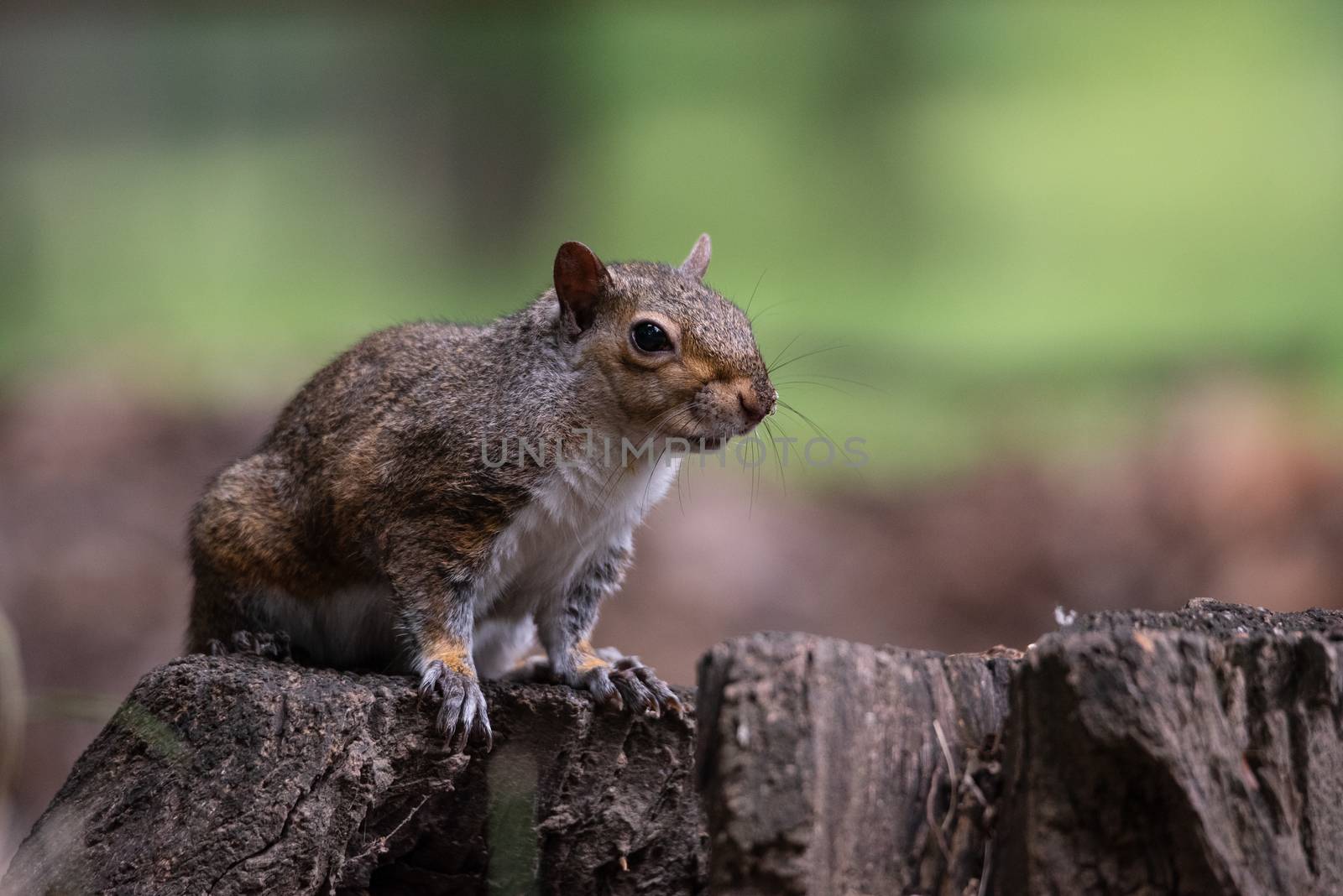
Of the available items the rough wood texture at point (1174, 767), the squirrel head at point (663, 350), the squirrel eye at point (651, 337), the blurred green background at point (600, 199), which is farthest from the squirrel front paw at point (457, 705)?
the blurred green background at point (600, 199)

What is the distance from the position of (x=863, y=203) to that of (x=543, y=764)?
3793mm

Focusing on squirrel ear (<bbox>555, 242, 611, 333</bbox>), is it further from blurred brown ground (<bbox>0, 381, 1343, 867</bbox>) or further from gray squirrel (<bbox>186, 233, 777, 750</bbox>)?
blurred brown ground (<bbox>0, 381, 1343, 867</bbox>)

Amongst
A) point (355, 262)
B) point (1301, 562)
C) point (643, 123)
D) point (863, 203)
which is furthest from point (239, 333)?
point (1301, 562)

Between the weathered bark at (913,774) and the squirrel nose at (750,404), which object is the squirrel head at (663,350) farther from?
the weathered bark at (913,774)

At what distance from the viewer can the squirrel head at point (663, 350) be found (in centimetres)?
278

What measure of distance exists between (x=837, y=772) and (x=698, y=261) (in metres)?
1.90

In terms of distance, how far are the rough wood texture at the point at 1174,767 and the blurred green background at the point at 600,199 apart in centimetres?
388

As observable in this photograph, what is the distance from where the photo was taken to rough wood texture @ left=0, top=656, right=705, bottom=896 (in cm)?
232

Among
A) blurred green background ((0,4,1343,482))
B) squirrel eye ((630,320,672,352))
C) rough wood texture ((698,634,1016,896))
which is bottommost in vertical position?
rough wood texture ((698,634,1016,896))

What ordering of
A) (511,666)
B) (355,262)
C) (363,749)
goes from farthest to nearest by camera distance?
(355,262)
(511,666)
(363,749)

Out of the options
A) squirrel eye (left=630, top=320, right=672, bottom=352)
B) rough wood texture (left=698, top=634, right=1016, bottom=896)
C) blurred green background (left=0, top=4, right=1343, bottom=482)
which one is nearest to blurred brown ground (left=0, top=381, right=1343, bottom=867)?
blurred green background (left=0, top=4, right=1343, bottom=482)

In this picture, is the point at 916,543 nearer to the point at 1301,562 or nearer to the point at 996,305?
the point at 996,305

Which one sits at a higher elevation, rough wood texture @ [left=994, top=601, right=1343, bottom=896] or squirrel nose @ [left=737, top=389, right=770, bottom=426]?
squirrel nose @ [left=737, top=389, right=770, bottom=426]

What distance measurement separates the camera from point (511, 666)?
136 inches
